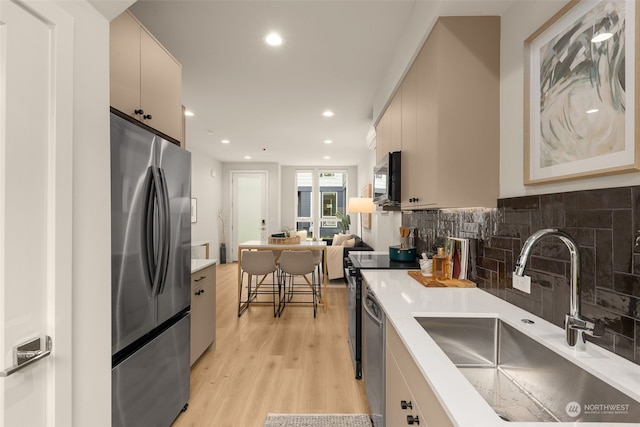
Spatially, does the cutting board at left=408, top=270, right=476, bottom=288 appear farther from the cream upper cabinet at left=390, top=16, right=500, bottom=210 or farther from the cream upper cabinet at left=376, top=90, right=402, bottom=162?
the cream upper cabinet at left=376, top=90, right=402, bottom=162

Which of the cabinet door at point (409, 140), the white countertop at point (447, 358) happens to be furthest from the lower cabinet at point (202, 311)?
the cabinet door at point (409, 140)

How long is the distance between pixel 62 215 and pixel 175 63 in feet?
4.87

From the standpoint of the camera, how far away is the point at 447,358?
0.94 m

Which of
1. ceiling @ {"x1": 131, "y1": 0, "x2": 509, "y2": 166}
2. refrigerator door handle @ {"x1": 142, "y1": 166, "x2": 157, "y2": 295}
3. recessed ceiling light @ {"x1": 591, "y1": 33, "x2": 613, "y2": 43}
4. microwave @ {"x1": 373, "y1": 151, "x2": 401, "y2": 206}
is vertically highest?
ceiling @ {"x1": 131, "y1": 0, "x2": 509, "y2": 166}

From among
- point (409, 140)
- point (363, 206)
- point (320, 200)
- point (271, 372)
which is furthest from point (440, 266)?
point (320, 200)

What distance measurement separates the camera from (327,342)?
3154mm

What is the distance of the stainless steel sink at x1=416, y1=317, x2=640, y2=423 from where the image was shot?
2.83ft

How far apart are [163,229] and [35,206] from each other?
759 mm

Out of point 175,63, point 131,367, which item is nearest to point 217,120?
point 175,63

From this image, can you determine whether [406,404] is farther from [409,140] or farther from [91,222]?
[409,140]

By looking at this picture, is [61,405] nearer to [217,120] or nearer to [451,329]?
[451,329]

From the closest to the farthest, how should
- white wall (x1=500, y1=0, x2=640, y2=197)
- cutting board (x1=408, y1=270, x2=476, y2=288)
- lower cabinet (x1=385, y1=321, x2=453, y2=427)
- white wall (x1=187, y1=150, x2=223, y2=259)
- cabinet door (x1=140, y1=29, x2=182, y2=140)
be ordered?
lower cabinet (x1=385, y1=321, x2=453, y2=427) → white wall (x1=500, y1=0, x2=640, y2=197) → cabinet door (x1=140, y1=29, x2=182, y2=140) → cutting board (x1=408, y1=270, x2=476, y2=288) → white wall (x1=187, y1=150, x2=223, y2=259)

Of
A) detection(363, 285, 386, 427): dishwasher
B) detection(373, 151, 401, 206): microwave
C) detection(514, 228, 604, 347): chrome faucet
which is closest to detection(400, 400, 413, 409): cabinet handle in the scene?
detection(363, 285, 386, 427): dishwasher

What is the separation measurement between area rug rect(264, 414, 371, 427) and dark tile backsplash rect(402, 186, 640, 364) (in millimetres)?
1159
